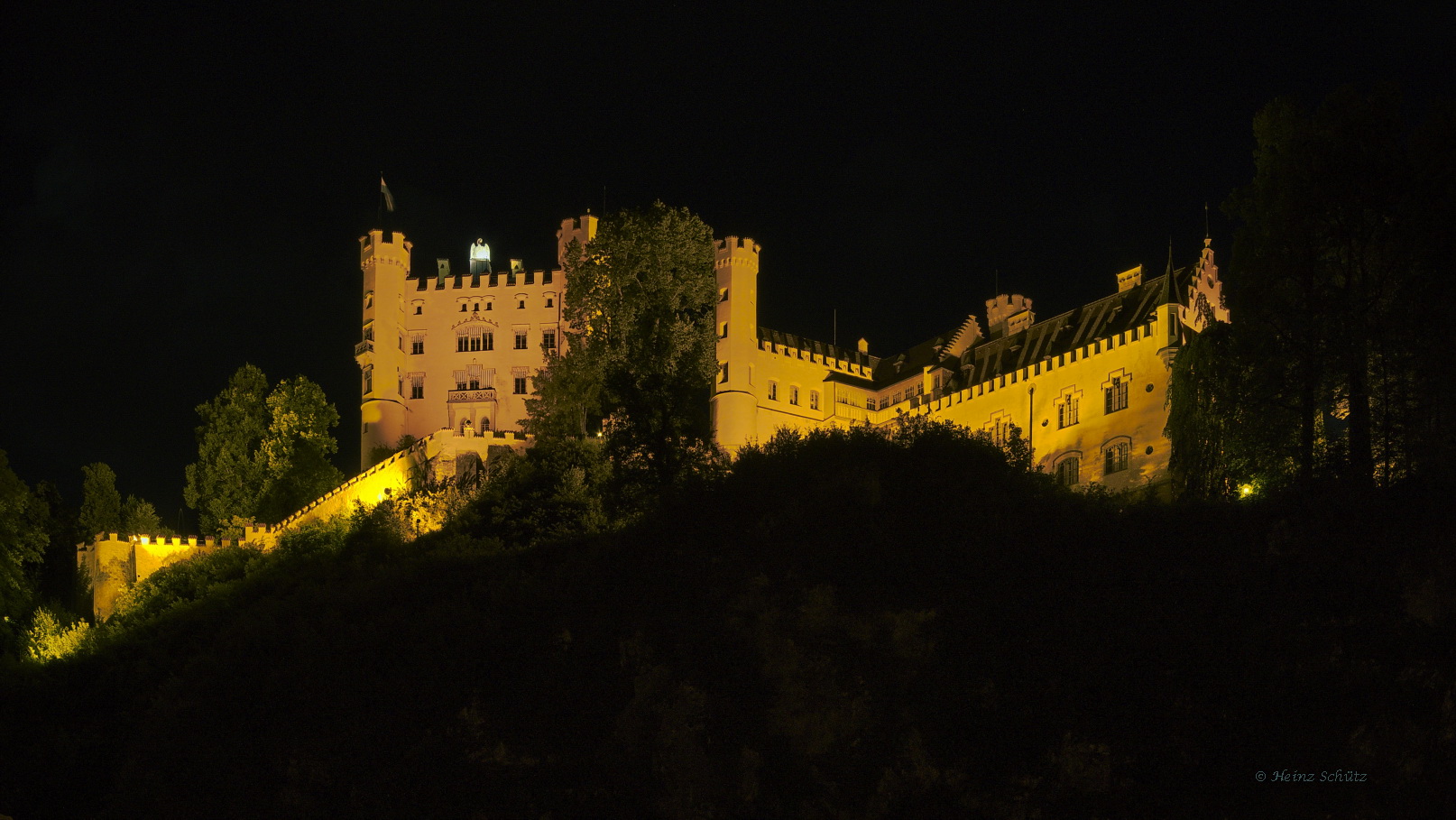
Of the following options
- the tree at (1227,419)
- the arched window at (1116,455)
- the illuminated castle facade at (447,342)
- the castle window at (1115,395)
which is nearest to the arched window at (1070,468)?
the arched window at (1116,455)

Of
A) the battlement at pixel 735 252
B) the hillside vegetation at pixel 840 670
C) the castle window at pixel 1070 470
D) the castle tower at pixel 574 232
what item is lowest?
the hillside vegetation at pixel 840 670

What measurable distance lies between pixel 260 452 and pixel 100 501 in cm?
688

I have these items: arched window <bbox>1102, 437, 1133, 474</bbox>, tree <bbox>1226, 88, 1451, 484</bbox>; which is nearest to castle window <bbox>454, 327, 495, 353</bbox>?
arched window <bbox>1102, 437, 1133, 474</bbox>

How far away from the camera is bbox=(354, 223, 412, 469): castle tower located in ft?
222

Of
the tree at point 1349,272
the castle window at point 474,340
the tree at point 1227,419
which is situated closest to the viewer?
the tree at point 1349,272

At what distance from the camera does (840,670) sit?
3108 cm

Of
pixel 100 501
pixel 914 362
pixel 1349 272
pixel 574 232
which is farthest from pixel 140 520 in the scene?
pixel 1349 272

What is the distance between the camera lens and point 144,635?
45.9m

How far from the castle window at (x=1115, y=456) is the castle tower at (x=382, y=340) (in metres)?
32.2

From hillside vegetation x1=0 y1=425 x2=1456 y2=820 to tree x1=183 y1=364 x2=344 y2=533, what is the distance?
62.7 ft

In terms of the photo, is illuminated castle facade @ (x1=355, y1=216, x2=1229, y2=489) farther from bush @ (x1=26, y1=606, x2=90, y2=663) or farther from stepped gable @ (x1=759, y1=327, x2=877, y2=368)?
bush @ (x1=26, y1=606, x2=90, y2=663)

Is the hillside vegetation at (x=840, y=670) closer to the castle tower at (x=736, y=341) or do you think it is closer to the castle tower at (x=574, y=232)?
the castle tower at (x=736, y=341)

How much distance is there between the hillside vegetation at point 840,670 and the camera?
27.0 metres

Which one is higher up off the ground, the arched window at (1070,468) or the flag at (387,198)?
the flag at (387,198)
